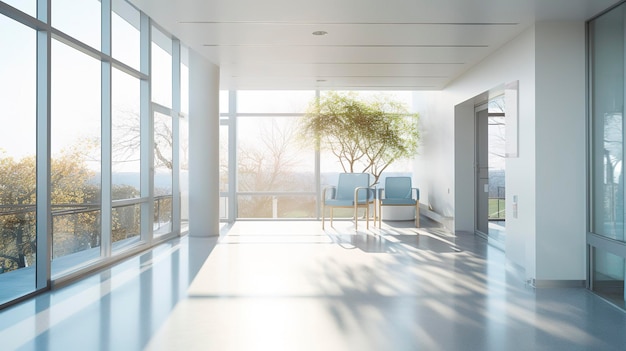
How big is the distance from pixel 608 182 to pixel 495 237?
310cm

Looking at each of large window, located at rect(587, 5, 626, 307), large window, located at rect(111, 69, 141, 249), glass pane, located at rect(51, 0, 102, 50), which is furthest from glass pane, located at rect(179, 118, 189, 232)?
large window, located at rect(587, 5, 626, 307)

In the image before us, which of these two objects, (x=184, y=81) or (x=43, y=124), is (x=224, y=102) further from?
(x=43, y=124)

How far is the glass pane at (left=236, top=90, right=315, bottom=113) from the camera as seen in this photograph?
10.7 m

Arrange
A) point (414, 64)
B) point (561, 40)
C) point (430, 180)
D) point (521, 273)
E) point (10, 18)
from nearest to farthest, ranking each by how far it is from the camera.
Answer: point (10, 18)
point (561, 40)
point (521, 273)
point (414, 64)
point (430, 180)

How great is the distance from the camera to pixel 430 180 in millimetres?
10133

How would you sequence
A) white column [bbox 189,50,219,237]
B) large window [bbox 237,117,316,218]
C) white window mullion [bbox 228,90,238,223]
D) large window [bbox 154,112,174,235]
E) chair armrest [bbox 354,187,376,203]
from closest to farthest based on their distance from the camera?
large window [bbox 154,112,174,235]
white column [bbox 189,50,219,237]
chair armrest [bbox 354,187,376,203]
white window mullion [bbox 228,90,238,223]
large window [bbox 237,117,316,218]

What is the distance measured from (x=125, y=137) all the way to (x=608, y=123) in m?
5.44

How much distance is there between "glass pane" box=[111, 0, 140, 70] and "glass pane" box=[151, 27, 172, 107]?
1.86ft

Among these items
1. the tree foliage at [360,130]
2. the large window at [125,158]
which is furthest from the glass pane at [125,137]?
the tree foliage at [360,130]

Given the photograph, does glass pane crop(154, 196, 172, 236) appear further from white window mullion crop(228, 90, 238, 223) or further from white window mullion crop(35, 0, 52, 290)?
white window mullion crop(35, 0, 52, 290)

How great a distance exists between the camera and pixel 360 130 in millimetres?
10289

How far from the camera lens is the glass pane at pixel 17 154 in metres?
4.20

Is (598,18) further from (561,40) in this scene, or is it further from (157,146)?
(157,146)

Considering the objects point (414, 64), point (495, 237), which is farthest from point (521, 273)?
point (414, 64)
